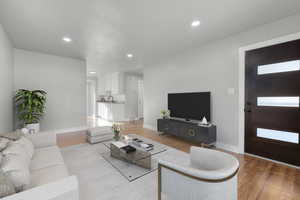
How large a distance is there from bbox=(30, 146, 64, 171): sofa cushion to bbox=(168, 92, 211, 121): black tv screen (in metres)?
2.98

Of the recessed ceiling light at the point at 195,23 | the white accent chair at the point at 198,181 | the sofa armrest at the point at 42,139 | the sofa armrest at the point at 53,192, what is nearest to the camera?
the sofa armrest at the point at 53,192

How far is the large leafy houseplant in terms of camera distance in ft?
11.7

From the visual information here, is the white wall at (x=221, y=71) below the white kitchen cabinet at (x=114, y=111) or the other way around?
the other way around

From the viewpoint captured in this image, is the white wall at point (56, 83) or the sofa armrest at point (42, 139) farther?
the white wall at point (56, 83)

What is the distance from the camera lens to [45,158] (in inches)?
70.7

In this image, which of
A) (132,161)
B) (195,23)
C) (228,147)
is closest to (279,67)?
(195,23)

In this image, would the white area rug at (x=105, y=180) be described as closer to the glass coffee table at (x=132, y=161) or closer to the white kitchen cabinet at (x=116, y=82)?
the glass coffee table at (x=132, y=161)

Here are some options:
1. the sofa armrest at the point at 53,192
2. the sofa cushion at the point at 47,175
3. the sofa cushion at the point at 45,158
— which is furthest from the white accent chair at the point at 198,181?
the sofa cushion at the point at 45,158

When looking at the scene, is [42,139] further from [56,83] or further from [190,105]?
[190,105]

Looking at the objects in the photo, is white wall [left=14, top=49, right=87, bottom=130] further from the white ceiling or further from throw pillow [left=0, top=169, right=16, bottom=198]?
throw pillow [left=0, top=169, right=16, bottom=198]

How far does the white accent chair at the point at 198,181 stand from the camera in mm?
978

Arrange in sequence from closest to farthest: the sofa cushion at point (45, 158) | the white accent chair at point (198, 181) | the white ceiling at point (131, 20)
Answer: the white accent chair at point (198, 181)
the sofa cushion at point (45, 158)
the white ceiling at point (131, 20)

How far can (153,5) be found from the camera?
2.02 m

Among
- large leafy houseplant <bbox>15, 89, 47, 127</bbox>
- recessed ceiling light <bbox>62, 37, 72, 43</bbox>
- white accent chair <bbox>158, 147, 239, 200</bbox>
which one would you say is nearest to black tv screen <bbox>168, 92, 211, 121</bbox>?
white accent chair <bbox>158, 147, 239, 200</bbox>
